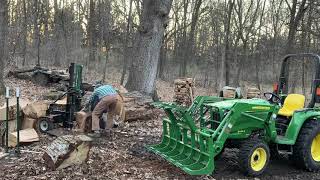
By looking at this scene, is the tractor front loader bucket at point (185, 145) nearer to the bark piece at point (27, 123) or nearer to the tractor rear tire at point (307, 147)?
the tractor rear tire at point (307, 147)

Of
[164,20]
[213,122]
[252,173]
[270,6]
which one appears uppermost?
[270,6]

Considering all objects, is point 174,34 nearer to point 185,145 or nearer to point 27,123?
point 27,123

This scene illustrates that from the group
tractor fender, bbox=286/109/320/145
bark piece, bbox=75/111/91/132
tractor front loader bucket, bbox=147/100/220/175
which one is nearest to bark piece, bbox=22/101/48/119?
bark piece, bbox=75/111/91/132

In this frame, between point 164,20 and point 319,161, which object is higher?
point 164,20

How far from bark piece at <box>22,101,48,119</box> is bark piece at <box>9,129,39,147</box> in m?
0.41

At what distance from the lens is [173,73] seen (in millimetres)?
35719

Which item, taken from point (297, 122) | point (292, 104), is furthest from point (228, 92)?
point (297, 122)

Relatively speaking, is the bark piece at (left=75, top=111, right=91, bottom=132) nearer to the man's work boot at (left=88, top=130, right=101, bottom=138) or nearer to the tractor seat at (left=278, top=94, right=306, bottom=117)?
the man's work boot at (left=88, top=130, right=101, bottom=138)

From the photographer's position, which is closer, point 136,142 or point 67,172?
point 67,172

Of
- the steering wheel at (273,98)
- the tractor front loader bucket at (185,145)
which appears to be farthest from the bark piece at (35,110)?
the steering wheel at (273,98)

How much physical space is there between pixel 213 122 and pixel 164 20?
679cm

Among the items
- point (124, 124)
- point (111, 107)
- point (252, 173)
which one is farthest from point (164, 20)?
point (252, 173)

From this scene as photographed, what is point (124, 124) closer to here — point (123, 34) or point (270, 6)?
point (123, 34)

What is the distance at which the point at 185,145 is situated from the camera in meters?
6.83
